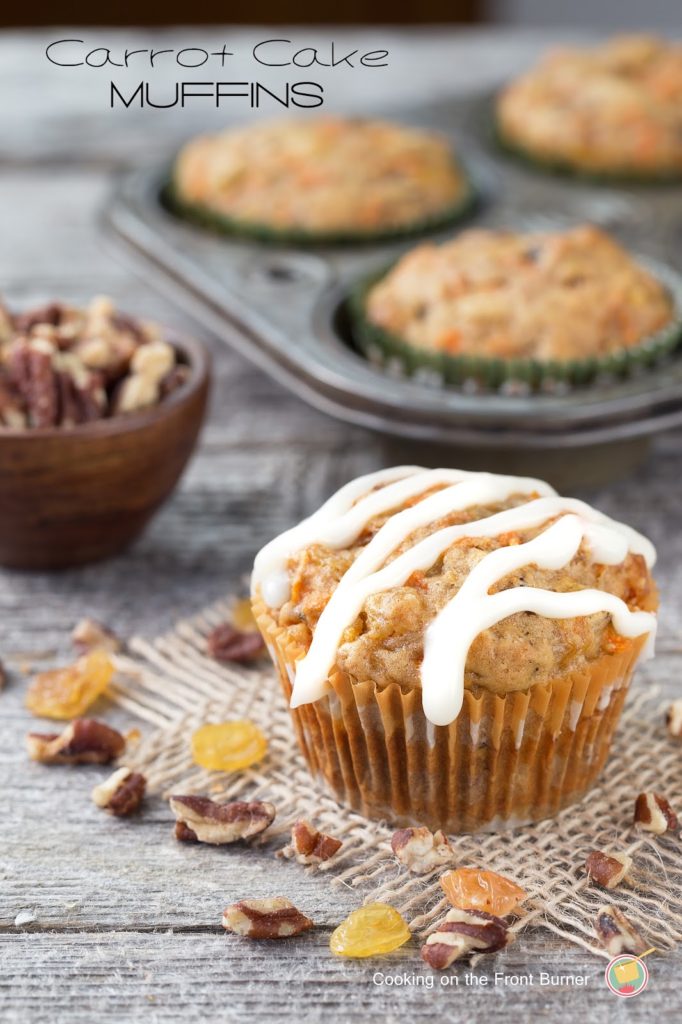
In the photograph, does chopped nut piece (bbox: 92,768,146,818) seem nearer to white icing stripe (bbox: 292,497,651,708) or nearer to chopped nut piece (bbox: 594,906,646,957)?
white icing stripe (bbox: 292,497,651,708)

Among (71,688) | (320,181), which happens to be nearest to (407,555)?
(71,688)

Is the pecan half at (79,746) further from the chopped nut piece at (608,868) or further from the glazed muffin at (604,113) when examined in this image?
the glazed muffin at (604,113)

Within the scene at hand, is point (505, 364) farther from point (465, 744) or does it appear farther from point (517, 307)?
point (465, 744)

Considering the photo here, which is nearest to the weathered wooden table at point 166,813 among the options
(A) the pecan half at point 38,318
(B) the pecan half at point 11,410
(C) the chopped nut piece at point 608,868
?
(C) the chopped nut piece at point 608,868

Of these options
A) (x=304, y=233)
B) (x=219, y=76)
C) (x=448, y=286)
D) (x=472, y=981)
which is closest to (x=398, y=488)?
(x=472, y=981)

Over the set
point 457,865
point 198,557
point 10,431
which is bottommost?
point 198,557

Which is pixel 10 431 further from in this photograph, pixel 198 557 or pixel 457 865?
pixel 457 865
